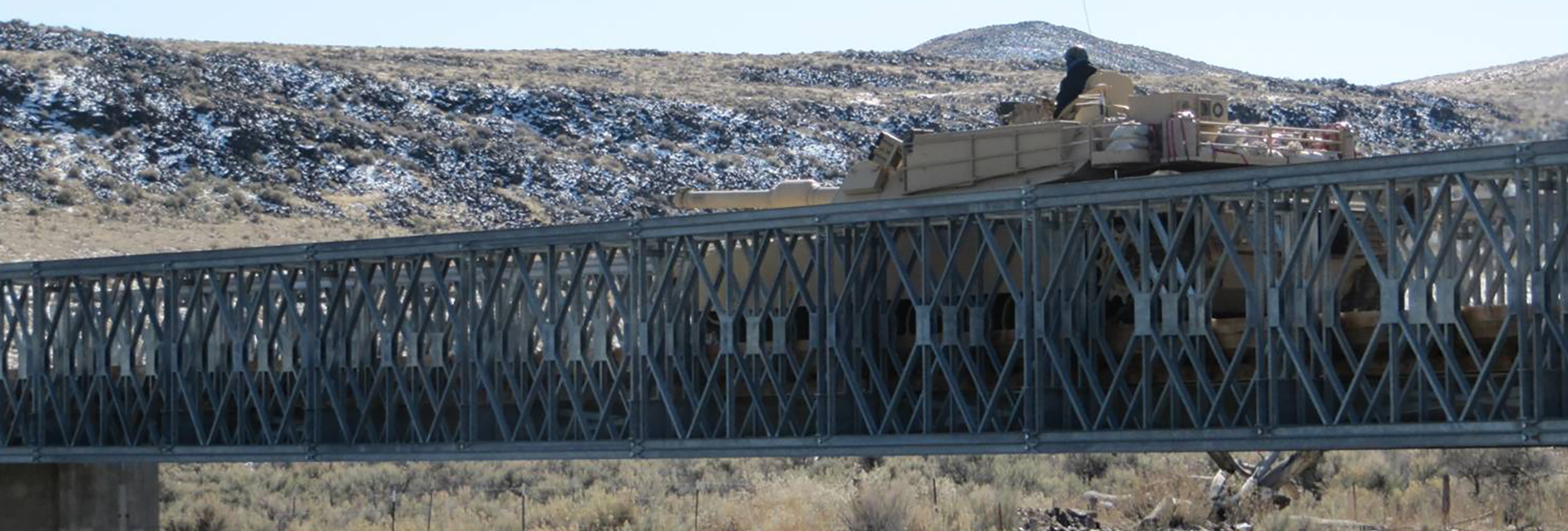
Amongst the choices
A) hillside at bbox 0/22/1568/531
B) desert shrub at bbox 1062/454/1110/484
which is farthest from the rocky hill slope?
desert shrub at bbox 1062/454/1110/484

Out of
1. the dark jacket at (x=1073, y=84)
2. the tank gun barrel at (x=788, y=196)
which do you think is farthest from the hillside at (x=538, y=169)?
the dark jacket at (x=1073, y=84)

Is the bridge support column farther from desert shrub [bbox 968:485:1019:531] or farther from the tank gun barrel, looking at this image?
desert shrub [bbox 968:485:1019:531]

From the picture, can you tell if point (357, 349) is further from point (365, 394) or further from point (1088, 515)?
point (1088, 515)

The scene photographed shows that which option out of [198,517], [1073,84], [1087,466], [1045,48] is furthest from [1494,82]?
[1073,84]

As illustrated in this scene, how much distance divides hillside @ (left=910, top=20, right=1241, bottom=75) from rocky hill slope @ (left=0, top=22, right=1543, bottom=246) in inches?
1219

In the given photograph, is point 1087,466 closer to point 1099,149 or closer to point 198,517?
point 198,517

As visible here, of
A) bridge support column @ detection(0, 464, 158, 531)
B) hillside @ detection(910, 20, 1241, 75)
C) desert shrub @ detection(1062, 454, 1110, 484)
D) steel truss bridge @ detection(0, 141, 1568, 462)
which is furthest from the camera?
hillside @ detection(910, 20, 1241, 75)

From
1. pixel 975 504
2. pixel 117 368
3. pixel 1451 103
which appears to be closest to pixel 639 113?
pixel 1451 103

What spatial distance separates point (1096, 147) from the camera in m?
32.8

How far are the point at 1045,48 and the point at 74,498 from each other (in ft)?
359

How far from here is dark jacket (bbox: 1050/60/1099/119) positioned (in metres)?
35.6

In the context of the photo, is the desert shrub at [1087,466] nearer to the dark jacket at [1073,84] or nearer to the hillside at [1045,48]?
the dark jacket at [1073,84]

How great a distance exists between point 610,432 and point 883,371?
4.28 m

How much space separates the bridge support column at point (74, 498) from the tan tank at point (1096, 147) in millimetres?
15475
